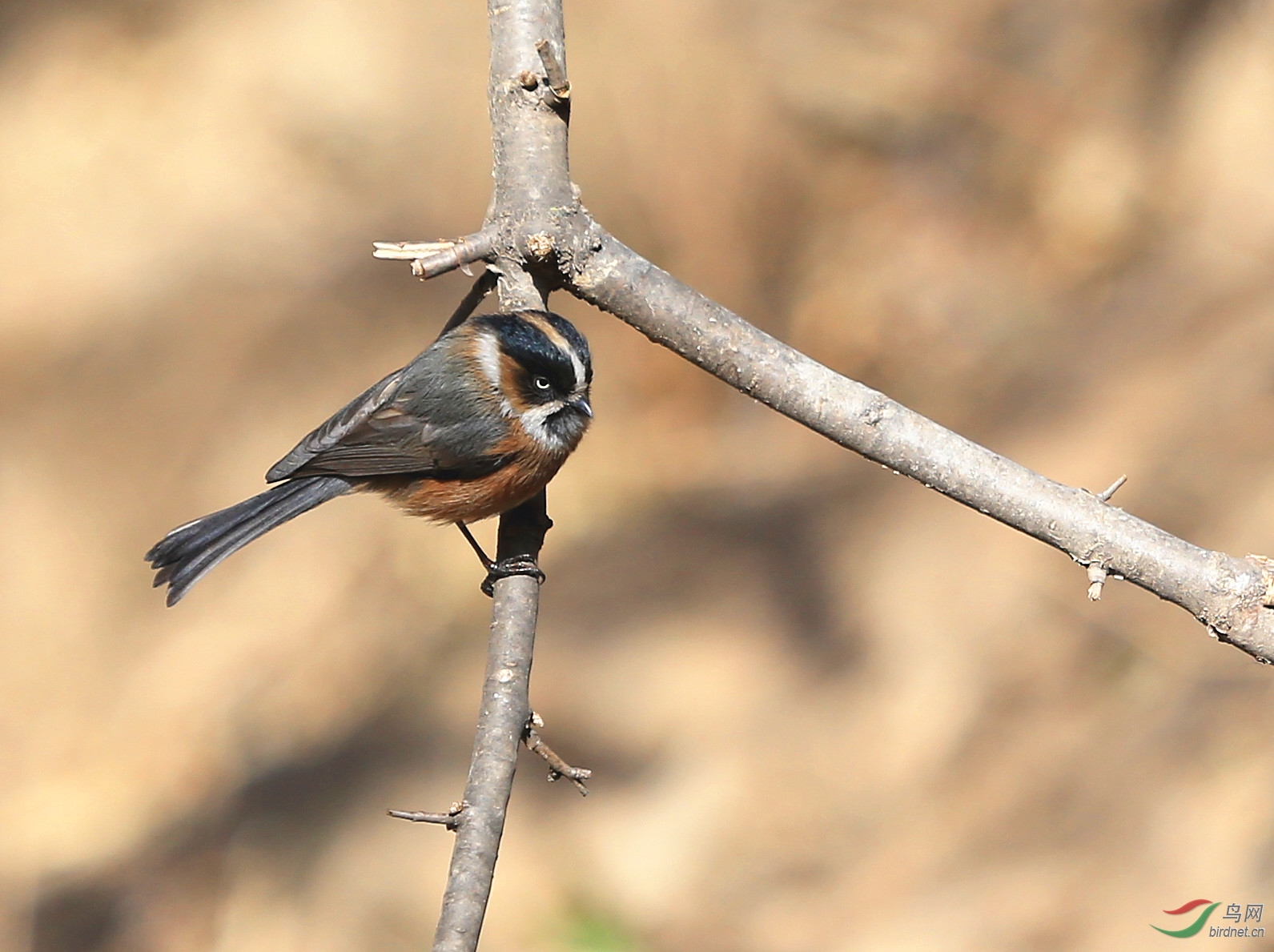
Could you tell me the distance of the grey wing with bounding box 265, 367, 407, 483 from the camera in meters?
3.58

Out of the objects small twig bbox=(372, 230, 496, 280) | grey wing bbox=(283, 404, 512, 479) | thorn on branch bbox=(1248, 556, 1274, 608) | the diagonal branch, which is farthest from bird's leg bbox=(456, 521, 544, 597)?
thorn on branch bbox=(1248, 556, 1274, 608)

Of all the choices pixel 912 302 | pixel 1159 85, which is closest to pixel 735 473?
pixel 912 302

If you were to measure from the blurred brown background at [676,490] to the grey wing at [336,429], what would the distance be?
8.04 feet

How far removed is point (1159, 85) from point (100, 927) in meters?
7.75

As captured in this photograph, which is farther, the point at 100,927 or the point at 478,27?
the point at 478,27

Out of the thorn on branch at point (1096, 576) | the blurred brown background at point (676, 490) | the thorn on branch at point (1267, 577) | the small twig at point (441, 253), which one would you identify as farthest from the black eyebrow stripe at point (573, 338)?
the blurred brown background at point (676, 490)

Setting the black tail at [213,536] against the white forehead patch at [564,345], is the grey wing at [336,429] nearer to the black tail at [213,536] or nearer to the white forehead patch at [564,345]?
the black tail at [213,536]

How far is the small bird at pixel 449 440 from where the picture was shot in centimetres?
343

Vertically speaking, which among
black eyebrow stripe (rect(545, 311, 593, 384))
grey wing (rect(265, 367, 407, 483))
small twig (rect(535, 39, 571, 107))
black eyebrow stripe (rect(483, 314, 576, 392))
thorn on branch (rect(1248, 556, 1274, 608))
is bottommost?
thorn on branch (rect(1248, 556, 1274, 608))

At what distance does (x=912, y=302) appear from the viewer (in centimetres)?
710

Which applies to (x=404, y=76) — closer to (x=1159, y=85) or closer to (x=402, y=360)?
(x=402, y=360)

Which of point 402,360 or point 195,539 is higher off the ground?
point 402,360

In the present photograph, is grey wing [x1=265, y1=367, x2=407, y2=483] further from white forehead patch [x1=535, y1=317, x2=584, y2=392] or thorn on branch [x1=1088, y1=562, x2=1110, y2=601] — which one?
thorn on branch [x1=1088, y1=562, x2=1110, y2=601]

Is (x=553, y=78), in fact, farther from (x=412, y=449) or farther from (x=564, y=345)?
(x=412, y=449)
